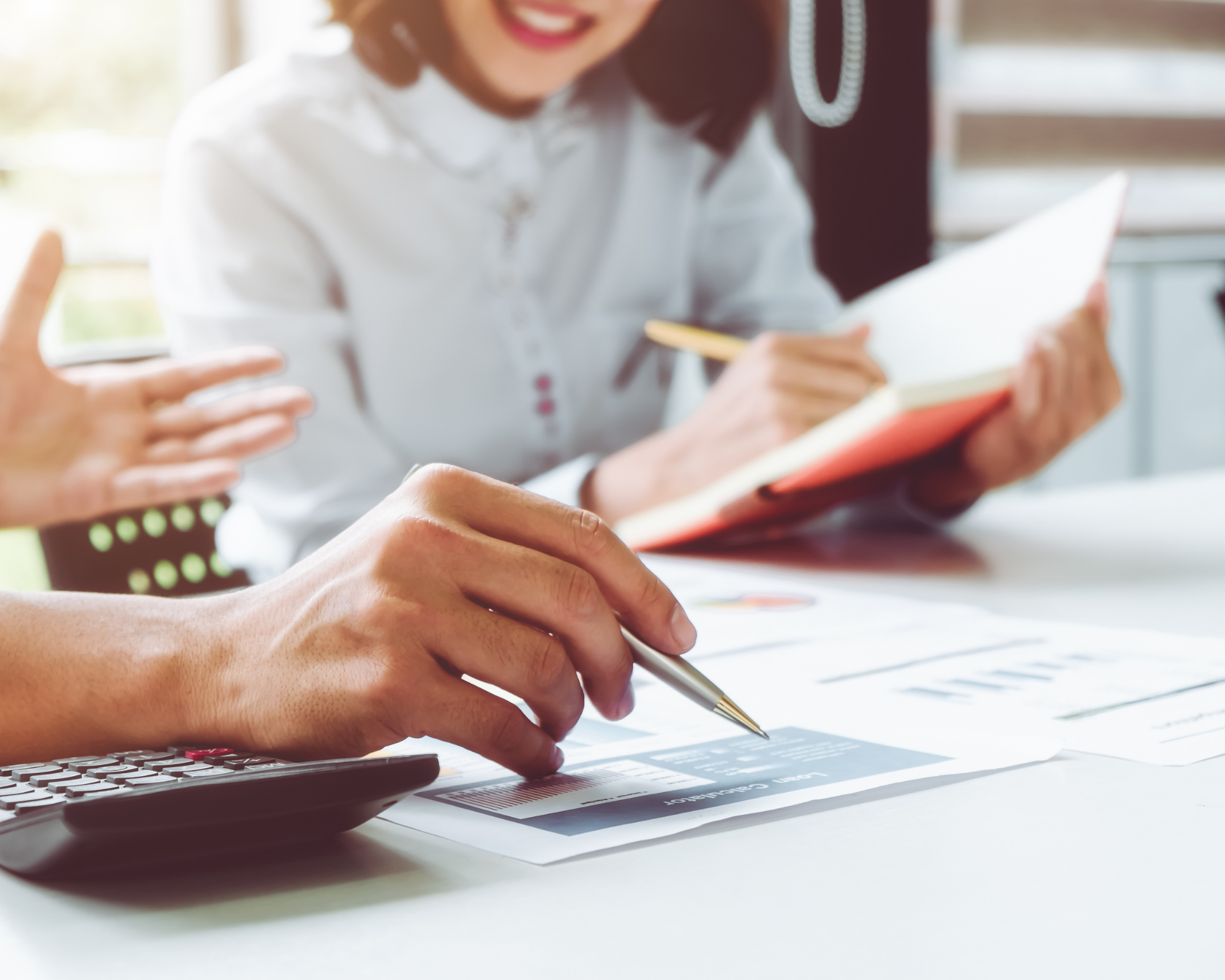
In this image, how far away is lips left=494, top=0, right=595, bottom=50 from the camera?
4.75 feet

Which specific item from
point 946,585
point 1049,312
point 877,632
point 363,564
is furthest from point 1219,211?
point 363,564

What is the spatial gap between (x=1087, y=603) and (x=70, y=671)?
569 mm

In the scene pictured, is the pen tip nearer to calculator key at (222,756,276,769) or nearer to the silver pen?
the silver pen

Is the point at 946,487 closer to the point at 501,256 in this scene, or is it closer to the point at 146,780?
the point at 501,256

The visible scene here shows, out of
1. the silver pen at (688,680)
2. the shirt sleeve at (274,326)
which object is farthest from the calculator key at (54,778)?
the shirt sleeve at (274,326)

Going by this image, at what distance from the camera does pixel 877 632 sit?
677 mm

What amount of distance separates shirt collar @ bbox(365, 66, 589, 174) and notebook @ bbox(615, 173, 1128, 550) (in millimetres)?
512

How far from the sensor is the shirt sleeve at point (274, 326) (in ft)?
4.30

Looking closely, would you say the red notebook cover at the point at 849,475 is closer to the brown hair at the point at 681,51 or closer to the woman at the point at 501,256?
the woman at the point at 501,256

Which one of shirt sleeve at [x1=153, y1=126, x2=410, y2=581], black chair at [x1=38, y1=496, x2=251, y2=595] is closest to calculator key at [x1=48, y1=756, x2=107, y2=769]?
black chair at [x1=38, y1=496, x2=251, y2=595]

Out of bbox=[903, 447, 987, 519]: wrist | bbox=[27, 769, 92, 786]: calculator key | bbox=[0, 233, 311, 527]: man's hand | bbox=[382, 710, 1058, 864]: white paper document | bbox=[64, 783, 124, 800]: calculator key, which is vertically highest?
bbox=[0, 233, 311, 527]: man's hand

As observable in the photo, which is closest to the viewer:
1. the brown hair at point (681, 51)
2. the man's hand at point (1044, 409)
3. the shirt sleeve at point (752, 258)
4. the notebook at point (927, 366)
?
the notebook at point (927, 366)

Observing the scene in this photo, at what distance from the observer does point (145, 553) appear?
115cm

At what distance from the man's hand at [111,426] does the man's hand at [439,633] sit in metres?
0.67
